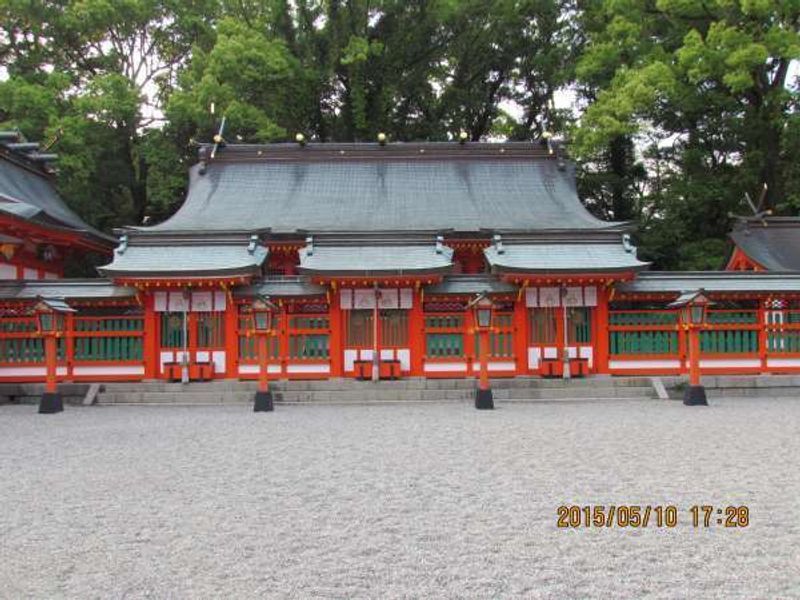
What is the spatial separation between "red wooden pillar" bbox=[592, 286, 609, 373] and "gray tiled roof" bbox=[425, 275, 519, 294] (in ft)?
7.04

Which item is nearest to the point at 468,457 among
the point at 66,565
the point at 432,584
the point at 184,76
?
the point at 432,584

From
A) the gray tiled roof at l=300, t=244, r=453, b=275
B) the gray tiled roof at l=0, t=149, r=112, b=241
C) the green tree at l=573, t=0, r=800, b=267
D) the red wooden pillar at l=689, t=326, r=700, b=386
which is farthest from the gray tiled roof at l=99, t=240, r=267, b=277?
the green tree at l=573, t=0, r=800, b=267

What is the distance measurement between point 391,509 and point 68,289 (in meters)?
13.6

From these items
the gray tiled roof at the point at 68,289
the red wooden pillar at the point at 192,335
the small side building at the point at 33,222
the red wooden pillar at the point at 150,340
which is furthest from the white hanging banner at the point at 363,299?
the small side building at the point at 33,222

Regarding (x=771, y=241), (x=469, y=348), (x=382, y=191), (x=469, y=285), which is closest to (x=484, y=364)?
(x=469, y=348)

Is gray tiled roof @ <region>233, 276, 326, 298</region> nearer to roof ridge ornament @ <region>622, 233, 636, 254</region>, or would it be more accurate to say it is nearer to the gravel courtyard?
the gravel courtyard

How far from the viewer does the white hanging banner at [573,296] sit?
16.5 metres

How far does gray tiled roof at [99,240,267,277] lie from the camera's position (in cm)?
1568

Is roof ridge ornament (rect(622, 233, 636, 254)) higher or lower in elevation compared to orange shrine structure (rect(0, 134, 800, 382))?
higher

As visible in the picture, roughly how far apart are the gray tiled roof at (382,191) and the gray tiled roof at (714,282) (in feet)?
11.1

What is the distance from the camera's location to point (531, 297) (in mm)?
16562

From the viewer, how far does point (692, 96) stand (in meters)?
25.5

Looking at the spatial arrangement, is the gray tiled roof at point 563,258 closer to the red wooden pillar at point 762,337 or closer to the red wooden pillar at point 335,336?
the red wooden pillar at point 762,337
